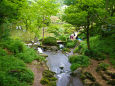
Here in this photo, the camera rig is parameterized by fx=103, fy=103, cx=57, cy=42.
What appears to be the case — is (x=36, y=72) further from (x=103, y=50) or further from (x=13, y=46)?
(x=103, y=50)

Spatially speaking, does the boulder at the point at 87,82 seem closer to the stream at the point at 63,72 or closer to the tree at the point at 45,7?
the stream at the point at 63,72

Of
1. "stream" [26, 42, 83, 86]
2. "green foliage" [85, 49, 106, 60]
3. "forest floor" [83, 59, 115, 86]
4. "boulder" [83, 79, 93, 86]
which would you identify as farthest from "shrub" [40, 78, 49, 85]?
"green foliage" [85, 49, 106, 60]

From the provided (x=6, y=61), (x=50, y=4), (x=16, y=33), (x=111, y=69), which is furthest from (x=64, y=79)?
(x=16, y=33)

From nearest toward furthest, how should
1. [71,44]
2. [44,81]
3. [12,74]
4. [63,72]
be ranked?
1. [12,74]
2. [44,81]
3. [63,72]
4. [71,44]

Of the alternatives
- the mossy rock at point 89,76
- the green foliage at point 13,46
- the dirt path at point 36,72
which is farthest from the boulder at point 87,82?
the green foliage at point 13,46

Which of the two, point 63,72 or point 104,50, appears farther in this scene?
point 104,50

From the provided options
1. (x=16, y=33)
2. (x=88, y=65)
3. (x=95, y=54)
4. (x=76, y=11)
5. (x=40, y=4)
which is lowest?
(x=88, y=65)

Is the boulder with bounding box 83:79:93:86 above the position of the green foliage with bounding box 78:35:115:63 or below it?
below

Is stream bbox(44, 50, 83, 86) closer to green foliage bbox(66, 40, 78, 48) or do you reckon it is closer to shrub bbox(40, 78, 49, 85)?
shrub bbox(40, 78, 49, 85)

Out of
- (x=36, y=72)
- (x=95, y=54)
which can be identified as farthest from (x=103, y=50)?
(x=36, y=72)

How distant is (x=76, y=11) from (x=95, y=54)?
446 centimetres

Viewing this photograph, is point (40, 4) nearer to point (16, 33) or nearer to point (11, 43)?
point (11, 43)

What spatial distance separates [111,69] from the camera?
24.6 ft

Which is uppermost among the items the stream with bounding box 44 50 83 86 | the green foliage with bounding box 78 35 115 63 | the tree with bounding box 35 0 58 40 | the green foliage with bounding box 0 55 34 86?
the tree with bounding box 35 0 58 40
